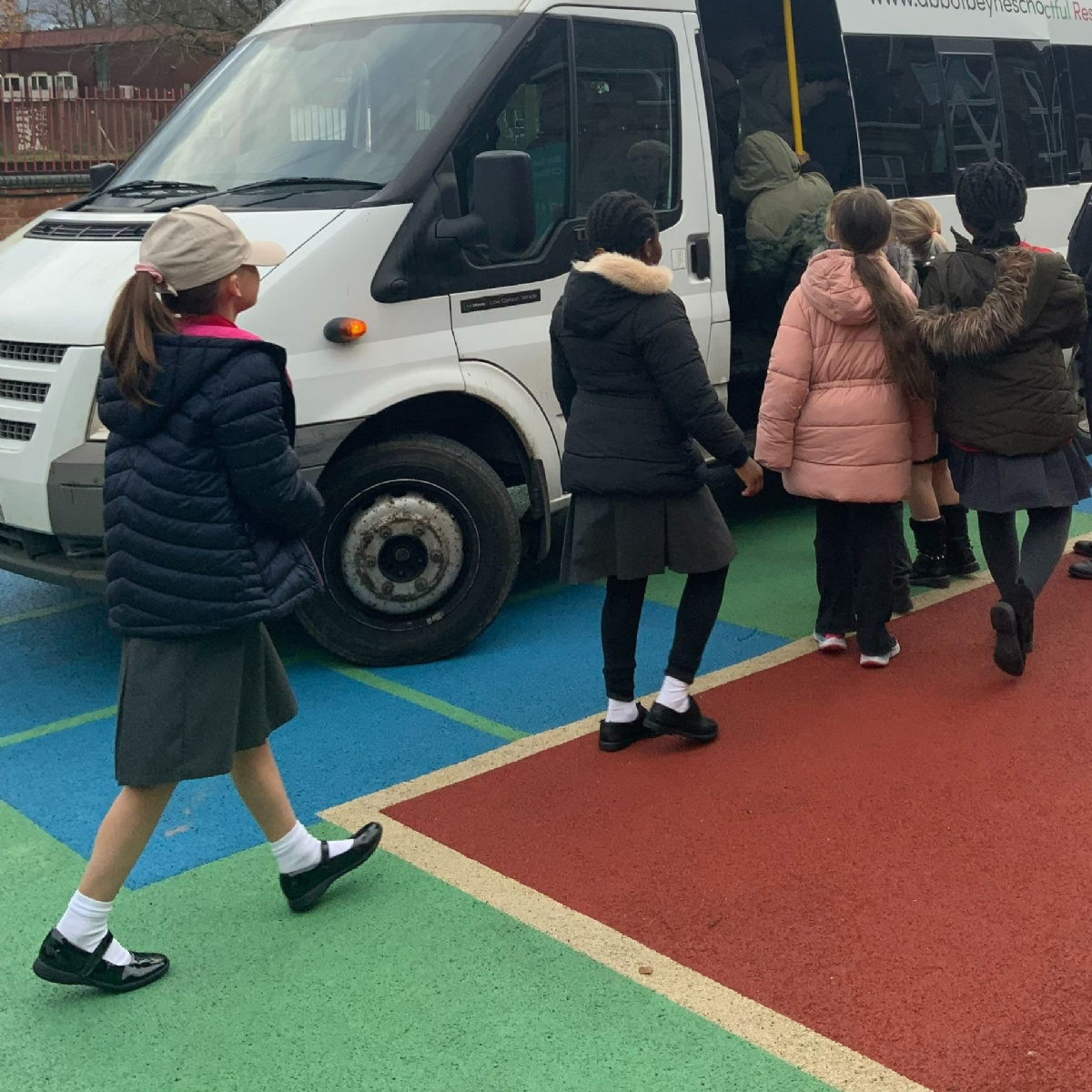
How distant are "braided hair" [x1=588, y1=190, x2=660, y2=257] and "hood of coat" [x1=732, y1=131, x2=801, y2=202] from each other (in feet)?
8.04

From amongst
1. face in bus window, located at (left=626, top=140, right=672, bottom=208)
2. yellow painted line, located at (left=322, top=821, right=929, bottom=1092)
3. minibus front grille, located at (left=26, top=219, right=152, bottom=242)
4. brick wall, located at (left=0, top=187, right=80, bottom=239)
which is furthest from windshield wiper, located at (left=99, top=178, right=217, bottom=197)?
brick wall, located at (left=0, top=187, right=80, bottom=239)

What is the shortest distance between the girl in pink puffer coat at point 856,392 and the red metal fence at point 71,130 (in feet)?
46.8

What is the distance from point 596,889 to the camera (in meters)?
4.03

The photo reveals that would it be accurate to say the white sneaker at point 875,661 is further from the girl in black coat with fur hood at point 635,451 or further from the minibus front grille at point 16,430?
the minibus front grille at point 16,430

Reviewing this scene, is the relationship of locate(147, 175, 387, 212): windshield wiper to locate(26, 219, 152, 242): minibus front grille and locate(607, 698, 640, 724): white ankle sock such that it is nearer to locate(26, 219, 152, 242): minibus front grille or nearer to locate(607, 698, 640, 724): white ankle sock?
locate(26, 219, 152, 242): minibus front grille

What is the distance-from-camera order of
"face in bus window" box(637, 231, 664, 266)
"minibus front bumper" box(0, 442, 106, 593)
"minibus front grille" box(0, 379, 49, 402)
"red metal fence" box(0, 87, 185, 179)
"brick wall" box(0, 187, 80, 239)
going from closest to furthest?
"face in bus window" box(637, 231, 664, 266) < "minibus front bumper" box(0, 442, 106, 593) < "minibus front grille" box(0, 379, 49, 402) < "brick wall" box(0, 187, 80, 239) < "red metal fence" box(0, 87, 185, 179)

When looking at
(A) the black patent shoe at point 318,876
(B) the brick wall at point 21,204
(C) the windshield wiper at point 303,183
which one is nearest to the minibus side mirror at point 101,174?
(C) the windshield wiper at point 303,183

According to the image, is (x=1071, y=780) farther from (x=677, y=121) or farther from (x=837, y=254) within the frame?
(x=677, y=121)

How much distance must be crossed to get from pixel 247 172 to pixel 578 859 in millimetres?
3246

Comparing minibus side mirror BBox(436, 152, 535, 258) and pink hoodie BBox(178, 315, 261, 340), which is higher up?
minibus side mirror BBox(436, 152, 535, 258)

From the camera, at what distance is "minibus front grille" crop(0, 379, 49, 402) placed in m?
5.39

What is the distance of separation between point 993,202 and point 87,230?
338 cm

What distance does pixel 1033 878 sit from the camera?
13.1 feet

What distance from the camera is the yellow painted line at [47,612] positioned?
6828 mm
